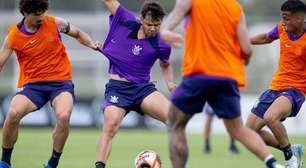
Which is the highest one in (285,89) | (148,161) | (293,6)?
(293,6)

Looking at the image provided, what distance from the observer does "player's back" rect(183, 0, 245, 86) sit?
30.1 feet

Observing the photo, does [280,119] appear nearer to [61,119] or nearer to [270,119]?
[270,119]

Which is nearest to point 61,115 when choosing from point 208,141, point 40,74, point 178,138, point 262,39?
point 40,74

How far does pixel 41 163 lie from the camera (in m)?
14.0

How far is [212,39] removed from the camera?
9.20 m

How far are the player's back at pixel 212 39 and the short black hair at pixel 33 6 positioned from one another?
2684 mm

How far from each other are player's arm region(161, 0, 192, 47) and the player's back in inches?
4.0

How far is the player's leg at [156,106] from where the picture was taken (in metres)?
11.3

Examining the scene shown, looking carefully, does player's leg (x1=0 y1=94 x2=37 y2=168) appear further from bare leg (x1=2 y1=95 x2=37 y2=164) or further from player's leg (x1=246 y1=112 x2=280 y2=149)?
player's leg (x1=246 y1=112 x2=280 y2=149)

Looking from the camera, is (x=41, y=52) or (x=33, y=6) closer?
(x=33, y=6)

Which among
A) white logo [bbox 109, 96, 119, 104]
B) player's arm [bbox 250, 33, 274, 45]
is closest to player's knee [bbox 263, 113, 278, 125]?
player's arm [bbox 250, 33, 274, 45]

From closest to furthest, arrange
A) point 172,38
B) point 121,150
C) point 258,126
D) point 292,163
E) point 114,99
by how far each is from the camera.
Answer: point 172,38 → point 114,99 → point 292,163 → point 258,126 → point 121,150

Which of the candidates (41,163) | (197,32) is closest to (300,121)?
(41,163)

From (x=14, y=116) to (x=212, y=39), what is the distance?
11.4 feet
